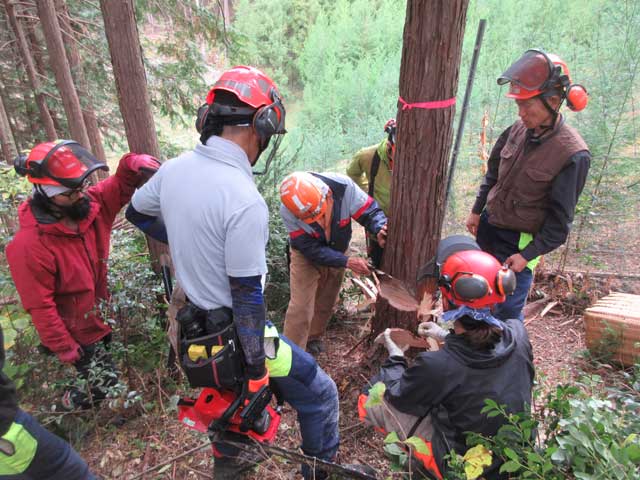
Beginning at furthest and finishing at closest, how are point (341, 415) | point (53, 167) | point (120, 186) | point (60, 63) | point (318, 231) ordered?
point (60, 63)
point (318, 231)
point (341, 415)
point (120, 186)
point (53, 167)

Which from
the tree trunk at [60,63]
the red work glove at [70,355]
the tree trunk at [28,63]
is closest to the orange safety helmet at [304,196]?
the red work glove at [70,355]

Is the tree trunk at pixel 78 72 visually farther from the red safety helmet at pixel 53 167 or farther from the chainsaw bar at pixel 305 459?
the chainsaw bar at pixel 305 459

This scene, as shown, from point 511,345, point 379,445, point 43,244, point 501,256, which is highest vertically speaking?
point 43,244

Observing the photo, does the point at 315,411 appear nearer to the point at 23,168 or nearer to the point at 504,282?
the point at 504,282

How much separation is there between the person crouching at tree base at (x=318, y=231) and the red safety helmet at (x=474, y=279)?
1200mm

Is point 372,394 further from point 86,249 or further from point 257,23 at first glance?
point 257,23

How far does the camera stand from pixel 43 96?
7449 mm

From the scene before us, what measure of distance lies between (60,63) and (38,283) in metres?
5.09

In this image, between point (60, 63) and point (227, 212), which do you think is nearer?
point (227, 212)

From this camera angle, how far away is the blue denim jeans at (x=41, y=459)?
191cm

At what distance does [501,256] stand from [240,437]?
2485mm

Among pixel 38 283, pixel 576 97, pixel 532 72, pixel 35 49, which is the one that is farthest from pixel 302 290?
pixel 35 49

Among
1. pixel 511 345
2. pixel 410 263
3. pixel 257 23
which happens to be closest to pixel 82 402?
pixel 410 263

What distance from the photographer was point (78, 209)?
264cm
